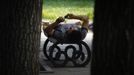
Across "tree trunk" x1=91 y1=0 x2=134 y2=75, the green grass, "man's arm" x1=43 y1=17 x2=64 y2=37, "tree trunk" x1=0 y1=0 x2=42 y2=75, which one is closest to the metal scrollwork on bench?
"man's arm" x1=43 y1=17 x2=64 y2=37

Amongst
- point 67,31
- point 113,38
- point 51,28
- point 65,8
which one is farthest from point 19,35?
point 65,8

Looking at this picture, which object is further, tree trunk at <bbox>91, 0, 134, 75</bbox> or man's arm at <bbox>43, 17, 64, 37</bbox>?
man's arm at <bbox>43, 17, 64, 37</bbox>

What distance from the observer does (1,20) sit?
590 centimetres

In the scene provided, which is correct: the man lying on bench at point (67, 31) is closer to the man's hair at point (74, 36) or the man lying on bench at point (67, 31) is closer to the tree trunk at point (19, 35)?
the man's hair at point (74, 36)

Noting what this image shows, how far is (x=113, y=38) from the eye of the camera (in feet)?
11.1

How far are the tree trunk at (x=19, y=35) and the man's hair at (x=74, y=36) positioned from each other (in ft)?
12.9

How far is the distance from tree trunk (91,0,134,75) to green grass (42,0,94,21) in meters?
13.9

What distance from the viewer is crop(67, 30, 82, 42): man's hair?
1000 centimetres

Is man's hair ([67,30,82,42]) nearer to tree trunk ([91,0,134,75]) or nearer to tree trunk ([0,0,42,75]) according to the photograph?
tree trunk ([0,0,42,75])

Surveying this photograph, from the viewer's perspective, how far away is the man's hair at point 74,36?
1000 cm

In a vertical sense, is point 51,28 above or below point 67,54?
above

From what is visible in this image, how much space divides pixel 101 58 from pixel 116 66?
0.16 metres

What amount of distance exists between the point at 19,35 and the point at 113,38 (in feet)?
8.62

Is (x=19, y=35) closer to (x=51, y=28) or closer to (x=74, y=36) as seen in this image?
(x=74, y=36)
